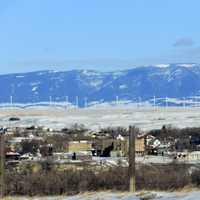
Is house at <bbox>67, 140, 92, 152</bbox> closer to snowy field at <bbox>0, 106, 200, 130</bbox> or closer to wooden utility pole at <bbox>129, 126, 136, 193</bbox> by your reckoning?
snowy field at <bbox>0, 106, 200, 130</bbox>

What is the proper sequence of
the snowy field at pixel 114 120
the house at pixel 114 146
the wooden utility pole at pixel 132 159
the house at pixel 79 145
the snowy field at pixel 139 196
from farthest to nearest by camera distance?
the snowy field at pixel 114 120 → the house at pixel 79 145 → the house at pixel 114 146 → the wooden utility pole at pixel 132 159 → the snowy field at pixel 139 196

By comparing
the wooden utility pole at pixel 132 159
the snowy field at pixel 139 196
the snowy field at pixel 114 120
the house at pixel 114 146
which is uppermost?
the snowy field at pixel 114 120

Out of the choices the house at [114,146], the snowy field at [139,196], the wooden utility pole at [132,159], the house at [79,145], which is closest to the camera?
the snowy field at [139,196]

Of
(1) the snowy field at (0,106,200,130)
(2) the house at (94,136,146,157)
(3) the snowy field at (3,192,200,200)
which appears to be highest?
(1) the snowy field at (0,106,200,130)

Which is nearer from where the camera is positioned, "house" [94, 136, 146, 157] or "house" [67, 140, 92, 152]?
"house" [94, 136, 146, 157]

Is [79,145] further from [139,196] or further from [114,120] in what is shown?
[114,120]

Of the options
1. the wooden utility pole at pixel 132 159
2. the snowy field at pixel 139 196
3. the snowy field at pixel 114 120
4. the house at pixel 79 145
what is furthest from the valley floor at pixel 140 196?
the snowy field at pixel 114 120

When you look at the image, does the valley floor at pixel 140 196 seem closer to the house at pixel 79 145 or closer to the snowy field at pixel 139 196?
the snowy field at pixel 139 196

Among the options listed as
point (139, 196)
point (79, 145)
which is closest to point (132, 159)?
point (139, 196)

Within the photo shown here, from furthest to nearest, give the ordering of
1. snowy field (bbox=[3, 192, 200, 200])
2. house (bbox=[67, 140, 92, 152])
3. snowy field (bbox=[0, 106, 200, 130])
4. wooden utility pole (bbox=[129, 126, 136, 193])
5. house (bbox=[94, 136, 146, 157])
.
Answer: snowy field (bbox=[0, 106, 200, 130]) → house (bbox=[67, 140, 92, 152]) → house (bbox=[94, 136, 146, 157]) → wooden utility pole (bbox=[129, 126, 136, 193]) → snowy field (bbox=[3, 192, 200, 200])

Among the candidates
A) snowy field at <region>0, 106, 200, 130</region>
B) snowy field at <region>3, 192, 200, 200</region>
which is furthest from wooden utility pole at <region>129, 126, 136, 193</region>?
snowy field at <region>0, 106, 200, 130</region>

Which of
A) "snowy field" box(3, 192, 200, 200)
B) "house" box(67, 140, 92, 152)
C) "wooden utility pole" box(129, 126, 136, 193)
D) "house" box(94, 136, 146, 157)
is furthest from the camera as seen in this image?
"house" box(67, 140, 92, 152)

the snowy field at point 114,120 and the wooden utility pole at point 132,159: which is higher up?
the snowy field at point 114,120

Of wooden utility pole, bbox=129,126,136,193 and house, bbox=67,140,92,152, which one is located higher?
house, bbox=67,140,92,152
